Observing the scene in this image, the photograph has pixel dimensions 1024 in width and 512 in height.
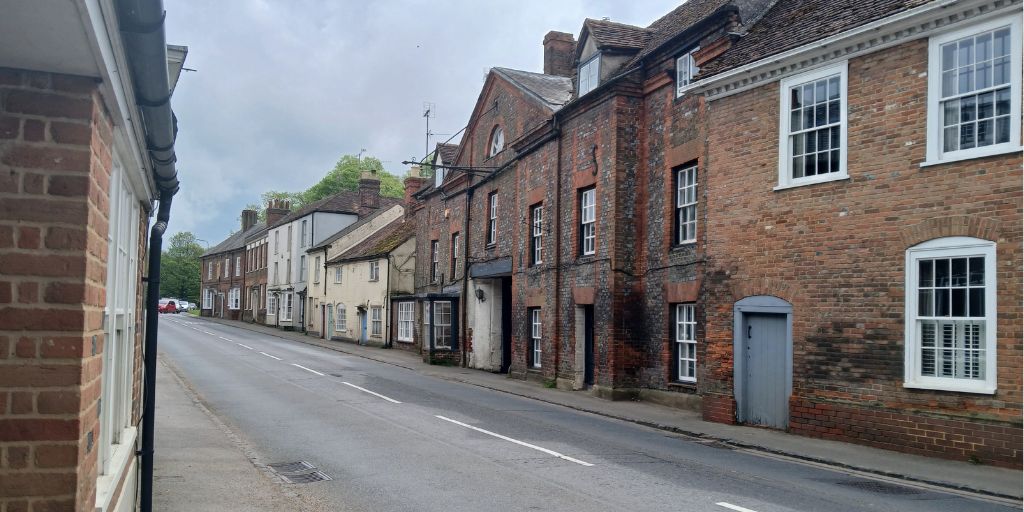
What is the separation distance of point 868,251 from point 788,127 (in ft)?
9.10

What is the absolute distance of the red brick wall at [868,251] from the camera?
11.0m

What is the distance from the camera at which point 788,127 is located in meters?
14.2

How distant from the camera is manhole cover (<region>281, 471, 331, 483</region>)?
996 centimetres

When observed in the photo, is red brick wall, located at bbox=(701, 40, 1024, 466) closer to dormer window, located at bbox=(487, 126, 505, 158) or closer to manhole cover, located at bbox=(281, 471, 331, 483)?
manhole cover, located at bbox=(281, 471, 331, 483)

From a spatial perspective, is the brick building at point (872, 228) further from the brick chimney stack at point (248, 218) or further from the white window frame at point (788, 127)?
the brick chimney stack at point (248, 218)

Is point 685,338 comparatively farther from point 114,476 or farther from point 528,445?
point 114,476

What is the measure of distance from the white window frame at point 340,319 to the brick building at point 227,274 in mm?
24188

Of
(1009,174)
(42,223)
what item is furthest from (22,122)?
(1009,174)

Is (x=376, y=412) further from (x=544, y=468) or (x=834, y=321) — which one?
(x=834, y=321)

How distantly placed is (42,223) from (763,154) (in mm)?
13206

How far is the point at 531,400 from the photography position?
19781 millimetres

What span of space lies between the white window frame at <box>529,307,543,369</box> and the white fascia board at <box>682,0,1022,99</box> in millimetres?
10998

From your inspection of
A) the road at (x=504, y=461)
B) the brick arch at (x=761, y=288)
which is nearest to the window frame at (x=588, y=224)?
the road at (x=504, y=461)

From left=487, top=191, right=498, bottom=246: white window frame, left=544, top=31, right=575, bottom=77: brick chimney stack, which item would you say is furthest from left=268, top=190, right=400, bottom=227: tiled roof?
left=487, top=191, right=498, bottom=246: white window frame
